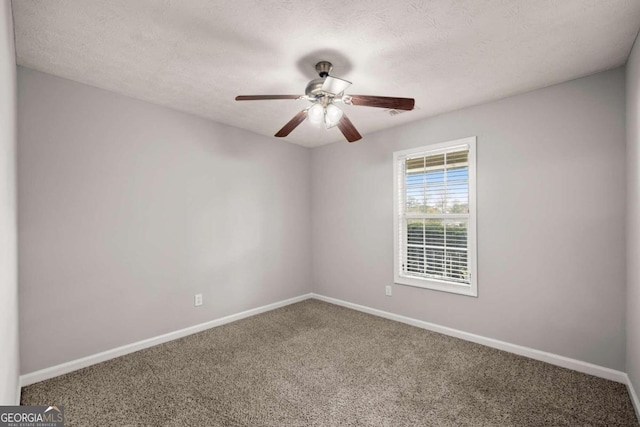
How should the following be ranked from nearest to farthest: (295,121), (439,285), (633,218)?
(633,218) → (295,121) → (439,285)

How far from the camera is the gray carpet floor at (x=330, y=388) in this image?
200cm

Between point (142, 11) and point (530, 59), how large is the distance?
104 inches

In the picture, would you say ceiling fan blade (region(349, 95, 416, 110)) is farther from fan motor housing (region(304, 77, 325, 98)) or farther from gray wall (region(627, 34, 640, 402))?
gray wall (region(627, 34, 640, 402))

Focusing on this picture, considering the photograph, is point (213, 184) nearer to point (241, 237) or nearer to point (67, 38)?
point (241, 237)

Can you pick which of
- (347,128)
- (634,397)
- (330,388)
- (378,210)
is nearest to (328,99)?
(347,128)

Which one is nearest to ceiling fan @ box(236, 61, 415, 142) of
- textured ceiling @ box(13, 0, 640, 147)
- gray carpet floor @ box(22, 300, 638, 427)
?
textured ceiling @ box(13, 0, 640, 147)

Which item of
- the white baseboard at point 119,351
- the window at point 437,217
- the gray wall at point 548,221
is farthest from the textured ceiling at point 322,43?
the white baseboard at point 119,351

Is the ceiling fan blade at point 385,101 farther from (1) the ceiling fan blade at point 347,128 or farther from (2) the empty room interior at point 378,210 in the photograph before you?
(1) the ceiling fan blade at point 347,128

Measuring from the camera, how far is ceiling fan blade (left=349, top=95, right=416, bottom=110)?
2.05 meters

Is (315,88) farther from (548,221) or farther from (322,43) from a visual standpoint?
(548,221)

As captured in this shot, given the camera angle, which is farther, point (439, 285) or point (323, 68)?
point (439, 285)

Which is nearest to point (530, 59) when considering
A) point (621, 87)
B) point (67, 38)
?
point (621, 87)

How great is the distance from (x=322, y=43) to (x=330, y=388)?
8.19 feet

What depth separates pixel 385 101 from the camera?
211 cm
